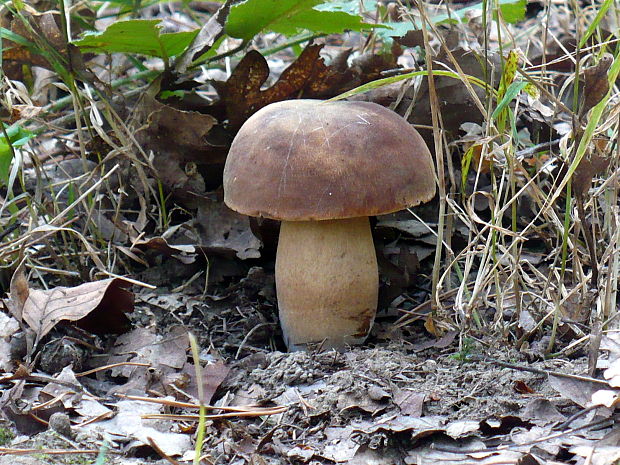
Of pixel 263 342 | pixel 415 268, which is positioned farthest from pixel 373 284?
pixel 263 342

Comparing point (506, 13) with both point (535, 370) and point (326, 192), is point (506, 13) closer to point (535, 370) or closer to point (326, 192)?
point (326, 192)

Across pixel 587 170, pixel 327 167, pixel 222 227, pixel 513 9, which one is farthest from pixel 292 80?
pixel 587 170

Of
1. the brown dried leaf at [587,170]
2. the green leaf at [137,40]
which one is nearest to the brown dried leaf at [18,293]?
the green leaf at [137,40]

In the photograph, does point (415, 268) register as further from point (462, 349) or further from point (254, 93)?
point (254, 93)

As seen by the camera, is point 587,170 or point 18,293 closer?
point 587,170

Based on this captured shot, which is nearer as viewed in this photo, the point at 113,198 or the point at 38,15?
the point at 38,15

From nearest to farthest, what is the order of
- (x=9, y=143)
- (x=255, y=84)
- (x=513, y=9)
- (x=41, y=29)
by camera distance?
(x=9, y=143) → (x=41, y=29) → (x=255, y=84) → (x=513, y=9)

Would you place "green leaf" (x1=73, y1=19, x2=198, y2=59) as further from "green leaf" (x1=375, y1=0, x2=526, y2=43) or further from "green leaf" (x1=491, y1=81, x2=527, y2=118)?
"green leaf" (x1=491, y1=81, x2=527, y2=118)
